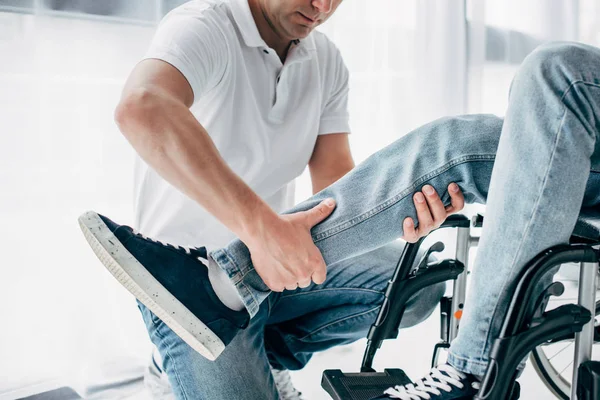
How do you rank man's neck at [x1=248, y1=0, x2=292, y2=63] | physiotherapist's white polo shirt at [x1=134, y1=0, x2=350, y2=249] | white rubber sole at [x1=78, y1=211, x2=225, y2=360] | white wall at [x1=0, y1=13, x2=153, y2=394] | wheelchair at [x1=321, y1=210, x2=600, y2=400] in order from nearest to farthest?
wheelchair at [x1=321, y1=210, x2=600, y2=400] → white rubber sole at [x1=78, y1=211, x2=225, y2=360] → physiotherapist's white polo shirt at [x1=134, y1=0, x2=350, y2=249] → man's neck at [x1=248, y1=0, x2=292, y2=63] → white wall at [x1=0, y1=13, x2=153, y2=394]

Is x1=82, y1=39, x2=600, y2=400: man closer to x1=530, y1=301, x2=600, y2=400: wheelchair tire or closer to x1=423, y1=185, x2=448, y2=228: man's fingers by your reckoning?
x1=423, y1=185, x2=448, y2=228: man's fingers

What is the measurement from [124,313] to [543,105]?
49.2 inches

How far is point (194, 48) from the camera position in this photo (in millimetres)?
1078

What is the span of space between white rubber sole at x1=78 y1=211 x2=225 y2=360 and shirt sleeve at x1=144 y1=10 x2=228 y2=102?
31 cm

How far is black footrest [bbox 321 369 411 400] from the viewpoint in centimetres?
100

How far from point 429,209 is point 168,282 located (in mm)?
446

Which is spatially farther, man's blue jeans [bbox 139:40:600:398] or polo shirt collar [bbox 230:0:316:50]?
polo shirt collar [bbox 230:0:316:50]

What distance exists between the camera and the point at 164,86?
98cm

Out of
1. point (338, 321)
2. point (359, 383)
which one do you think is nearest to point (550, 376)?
point (338, 321)

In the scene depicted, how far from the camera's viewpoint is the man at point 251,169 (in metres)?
0.92

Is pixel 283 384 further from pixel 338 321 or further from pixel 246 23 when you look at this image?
pixel 246 23

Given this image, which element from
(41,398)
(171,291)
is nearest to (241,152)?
(171,291)

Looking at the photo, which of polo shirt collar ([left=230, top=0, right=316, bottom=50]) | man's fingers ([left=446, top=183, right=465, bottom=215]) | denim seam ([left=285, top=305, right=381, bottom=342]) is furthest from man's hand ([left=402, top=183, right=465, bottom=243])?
polo shirt collar ([left=230, top=0, right=316, bottom=50])

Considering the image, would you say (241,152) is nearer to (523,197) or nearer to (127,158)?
(127,158)
